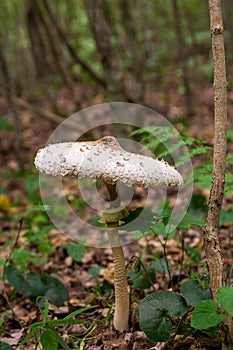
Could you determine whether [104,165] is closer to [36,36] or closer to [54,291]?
[54,291]

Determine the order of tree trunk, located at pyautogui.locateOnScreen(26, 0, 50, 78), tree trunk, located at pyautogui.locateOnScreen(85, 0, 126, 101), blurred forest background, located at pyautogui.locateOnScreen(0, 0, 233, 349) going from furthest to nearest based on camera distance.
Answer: tree trunk, located at pyautogui.locateOnScreen(26, 0, 50, 78) < tree trunk, located at pyautogui.locateOnScreen(85, 0, 126, 101) < blurred forest background, located at pyautogui.locateOnScreen(0, 0, 233, 349)

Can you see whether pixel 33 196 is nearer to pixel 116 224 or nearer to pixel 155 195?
pixel 155 195

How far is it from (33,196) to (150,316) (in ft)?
11.5

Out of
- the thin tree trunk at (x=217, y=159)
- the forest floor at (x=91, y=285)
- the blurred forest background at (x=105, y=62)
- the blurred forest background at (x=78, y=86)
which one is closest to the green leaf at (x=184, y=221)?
the thin tree trunk at (x=217, y=159)

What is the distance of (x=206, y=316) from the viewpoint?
1.95 meters

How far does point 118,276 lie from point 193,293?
0.41 metres

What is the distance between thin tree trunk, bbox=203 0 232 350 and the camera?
2096mm

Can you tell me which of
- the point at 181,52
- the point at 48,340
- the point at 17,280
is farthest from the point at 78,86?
the point at 48,340

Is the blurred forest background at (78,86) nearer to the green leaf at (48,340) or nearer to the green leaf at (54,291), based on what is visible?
the green leaf at (54,291)

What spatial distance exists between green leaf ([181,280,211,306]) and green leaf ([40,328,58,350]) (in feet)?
2.23

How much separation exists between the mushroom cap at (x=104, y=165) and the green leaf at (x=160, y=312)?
1.85ft

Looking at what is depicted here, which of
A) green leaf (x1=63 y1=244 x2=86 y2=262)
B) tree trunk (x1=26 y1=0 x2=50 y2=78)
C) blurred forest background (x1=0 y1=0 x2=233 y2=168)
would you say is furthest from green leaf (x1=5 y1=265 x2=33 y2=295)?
tree trunk (x1=26 y1=0 x2=50 y2=78)

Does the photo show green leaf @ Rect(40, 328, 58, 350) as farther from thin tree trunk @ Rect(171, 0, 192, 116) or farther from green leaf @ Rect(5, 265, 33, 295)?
thin tree trunk @ Rect(171, 0, 192, 116)

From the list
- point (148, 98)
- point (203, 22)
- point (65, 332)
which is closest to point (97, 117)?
point (148, 98)
